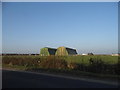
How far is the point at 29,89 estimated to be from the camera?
36.0 ft

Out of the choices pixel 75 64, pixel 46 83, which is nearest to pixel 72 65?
pixel 75 64

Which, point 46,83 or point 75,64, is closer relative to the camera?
point 46,83

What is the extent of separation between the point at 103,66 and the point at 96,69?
706 mm

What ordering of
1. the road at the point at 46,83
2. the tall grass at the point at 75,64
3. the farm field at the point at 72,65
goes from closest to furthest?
1. the road at the point at 46,83
2. the farm field at the point at 72,65
3. the tall grass at the point at 75,64

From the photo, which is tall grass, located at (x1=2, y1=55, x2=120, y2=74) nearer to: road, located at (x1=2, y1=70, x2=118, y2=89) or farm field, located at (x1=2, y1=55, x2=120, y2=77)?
farm field, located at (x1=2, y1=55, x2=120, y2=77)

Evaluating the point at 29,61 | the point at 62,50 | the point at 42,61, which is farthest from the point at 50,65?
the point at 62,50

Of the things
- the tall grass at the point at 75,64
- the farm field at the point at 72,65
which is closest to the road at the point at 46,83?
the farm field at the point at 72,65

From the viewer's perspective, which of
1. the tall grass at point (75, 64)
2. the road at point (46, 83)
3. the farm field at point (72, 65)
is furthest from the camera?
the tall grass at point (75, 64)

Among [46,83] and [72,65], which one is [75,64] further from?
[46,83]

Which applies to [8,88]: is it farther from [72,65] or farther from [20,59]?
[20,59]

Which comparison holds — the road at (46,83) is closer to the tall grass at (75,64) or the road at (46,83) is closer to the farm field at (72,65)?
the farm field at (72,65)

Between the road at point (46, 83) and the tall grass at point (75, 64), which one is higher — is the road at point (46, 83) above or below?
below

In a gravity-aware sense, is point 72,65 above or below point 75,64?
below

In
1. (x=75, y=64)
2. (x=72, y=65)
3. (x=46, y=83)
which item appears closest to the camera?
(x=46, y=83)
